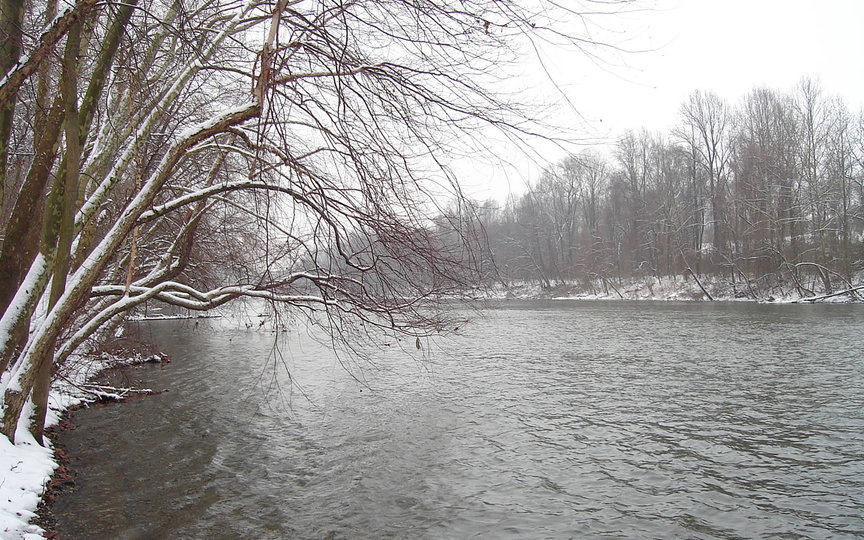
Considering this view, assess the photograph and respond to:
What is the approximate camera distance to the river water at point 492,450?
20.8 feet

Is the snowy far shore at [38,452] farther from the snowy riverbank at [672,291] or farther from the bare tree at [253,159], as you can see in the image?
the snowy riverbank at [672,291]

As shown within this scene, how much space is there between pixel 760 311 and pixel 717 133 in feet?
94.8

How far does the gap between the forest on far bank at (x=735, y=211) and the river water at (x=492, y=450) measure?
1391 cm

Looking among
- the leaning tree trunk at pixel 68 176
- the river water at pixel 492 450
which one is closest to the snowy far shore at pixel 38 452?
the river water at pixel 492 450

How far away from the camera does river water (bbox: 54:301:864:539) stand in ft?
20.8

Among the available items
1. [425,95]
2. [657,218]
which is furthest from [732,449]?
[657,218]

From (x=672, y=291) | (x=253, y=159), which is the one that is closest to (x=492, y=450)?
(x=253, y=159)

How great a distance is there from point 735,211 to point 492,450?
148ft

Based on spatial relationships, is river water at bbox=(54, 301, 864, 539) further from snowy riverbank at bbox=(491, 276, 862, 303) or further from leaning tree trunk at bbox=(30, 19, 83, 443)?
snowy riverbank at bbox=(491, 276, 862, 303)

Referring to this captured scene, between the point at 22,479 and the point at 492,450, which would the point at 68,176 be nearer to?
the point at 22,479

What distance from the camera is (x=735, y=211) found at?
45156 millimetres

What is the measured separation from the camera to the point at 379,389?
1374 centimetres

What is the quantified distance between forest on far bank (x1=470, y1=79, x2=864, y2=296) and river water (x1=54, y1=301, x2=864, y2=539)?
1391 centimetres

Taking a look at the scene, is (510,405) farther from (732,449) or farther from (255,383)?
(255,383)
